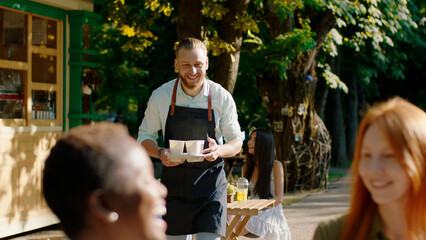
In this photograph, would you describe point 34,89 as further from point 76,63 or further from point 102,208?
point 102,208

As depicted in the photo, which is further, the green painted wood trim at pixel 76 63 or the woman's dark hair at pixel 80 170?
the green painted wood trim at pixel 76 63

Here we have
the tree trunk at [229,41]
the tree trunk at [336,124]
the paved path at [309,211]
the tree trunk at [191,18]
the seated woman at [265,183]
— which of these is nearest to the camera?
the seated woman at [265,183]

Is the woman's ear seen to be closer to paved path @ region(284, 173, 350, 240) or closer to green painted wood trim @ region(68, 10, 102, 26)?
paved path @ region(284, 173, 350, 240)

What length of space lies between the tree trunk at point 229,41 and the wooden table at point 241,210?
11.0ft

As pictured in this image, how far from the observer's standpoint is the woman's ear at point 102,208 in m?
1.42

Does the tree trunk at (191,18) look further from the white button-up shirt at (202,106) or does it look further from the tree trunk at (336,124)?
the tree trunk at (336,124)

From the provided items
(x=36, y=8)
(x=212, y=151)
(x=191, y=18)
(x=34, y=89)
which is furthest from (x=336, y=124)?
(x=212, y=151)

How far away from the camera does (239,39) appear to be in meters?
9.56

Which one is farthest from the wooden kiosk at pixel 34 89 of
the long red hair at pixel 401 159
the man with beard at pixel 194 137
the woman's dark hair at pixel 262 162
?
the long red hair at pixel 401 159

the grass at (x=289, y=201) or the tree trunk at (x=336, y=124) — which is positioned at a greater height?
the tree trunk at (x=336, y=124)

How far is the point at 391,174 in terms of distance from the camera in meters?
2.18

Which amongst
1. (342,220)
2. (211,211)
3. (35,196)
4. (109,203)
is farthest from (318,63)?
Result: (109,203)

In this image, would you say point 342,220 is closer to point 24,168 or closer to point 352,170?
point 352,170

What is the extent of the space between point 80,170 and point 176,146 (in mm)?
2881
